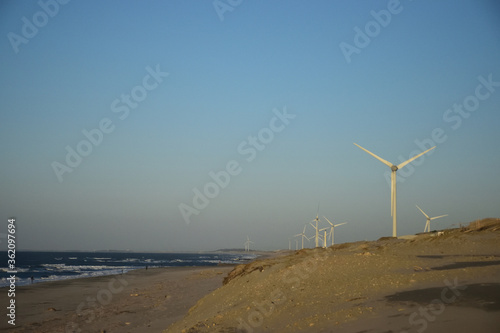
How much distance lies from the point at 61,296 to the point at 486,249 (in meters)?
30.5

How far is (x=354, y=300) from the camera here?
→ 36.0 feet

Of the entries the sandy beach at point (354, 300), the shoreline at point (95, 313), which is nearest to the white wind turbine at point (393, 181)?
the sandy beach at point (354, 300)

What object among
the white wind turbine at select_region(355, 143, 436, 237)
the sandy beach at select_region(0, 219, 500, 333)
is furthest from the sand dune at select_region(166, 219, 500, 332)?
the white wind turbine at select_region(355, 143, 436, 237)

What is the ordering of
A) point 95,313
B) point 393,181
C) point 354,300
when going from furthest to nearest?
point 393,181 < point 95,313 < point 354,300

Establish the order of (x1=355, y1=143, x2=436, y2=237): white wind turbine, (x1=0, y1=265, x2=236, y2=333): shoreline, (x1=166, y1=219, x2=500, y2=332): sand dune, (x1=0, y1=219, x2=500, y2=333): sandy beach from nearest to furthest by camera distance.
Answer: (x1=166, y1=219, x2=500, y2=332): sand dune
(x1=0, y1=219, x2=500, y2=333): sandy beach
(x1=0, y1=265, x2=236, y2=333): shoreline
(x1=355, y1=143, x2=436, y2=237): white wind turbine

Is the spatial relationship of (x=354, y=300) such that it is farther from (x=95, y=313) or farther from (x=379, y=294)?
(x=95, y=313)

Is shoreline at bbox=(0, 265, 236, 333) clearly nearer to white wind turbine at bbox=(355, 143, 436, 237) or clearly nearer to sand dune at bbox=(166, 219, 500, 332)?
sand dune at bbox=(166, 219, 500, 332)

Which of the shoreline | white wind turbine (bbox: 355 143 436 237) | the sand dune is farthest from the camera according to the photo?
white wind turbine (bbox: 355 143 436 237)

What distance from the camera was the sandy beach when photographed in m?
8.96

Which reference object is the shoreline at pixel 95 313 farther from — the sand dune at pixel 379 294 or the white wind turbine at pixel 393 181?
the white wind turbine at pixel 393 181

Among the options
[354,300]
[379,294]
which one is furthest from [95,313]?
[379,294]

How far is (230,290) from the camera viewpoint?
60.3ft

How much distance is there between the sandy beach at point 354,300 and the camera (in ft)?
29.4

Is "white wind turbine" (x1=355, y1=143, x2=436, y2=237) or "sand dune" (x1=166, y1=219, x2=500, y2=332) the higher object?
"white wind turbine" (x1=355, y1=143, x2=436, y2=237)
